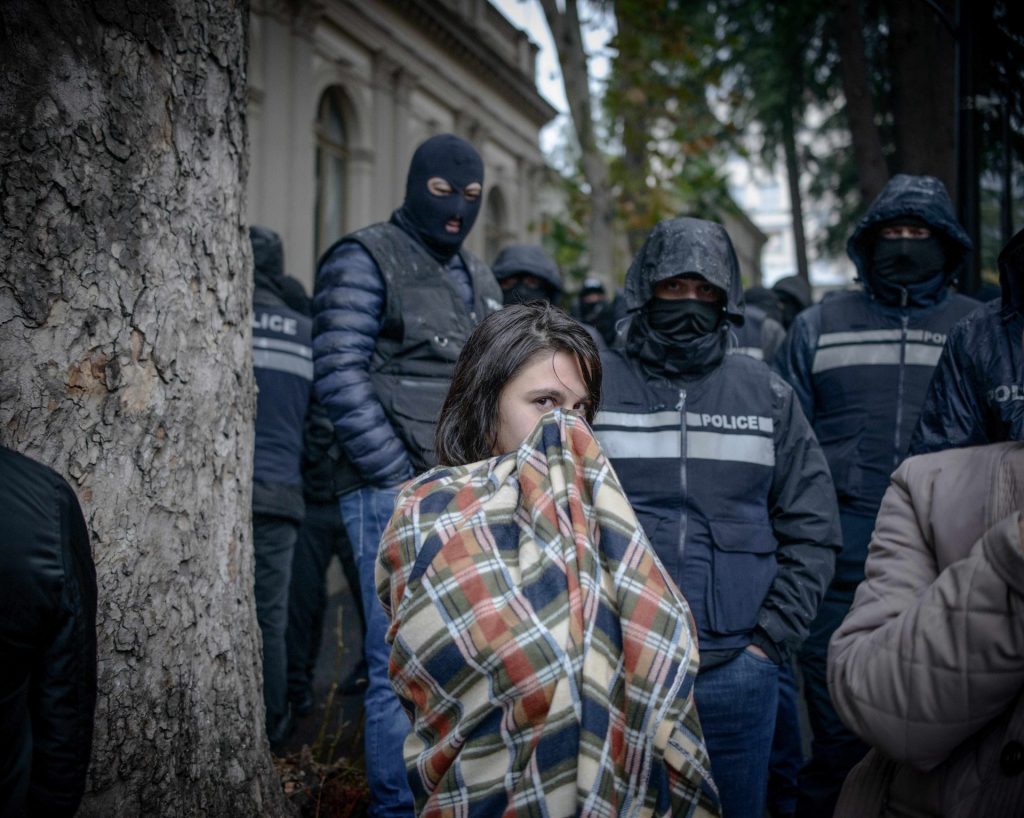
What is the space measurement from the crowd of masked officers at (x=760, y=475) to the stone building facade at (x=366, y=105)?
22.4 ft

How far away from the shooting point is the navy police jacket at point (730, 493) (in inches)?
116

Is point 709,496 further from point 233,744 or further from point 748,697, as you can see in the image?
point 233,744

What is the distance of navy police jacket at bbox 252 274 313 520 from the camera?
496 cm

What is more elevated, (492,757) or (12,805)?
(492,757)

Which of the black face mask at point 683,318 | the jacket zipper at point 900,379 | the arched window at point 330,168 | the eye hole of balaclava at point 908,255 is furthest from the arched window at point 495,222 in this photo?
the black face mask at point 683,318

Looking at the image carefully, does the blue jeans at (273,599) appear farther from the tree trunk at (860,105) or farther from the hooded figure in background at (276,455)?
the tree trunk at (860,105)

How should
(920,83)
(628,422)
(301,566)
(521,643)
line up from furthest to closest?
1. (920,83)
2. (301,566)
3. (628,422)
4. (521,643)

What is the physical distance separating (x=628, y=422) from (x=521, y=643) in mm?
1358

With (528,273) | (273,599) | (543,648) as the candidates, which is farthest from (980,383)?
(528,273)

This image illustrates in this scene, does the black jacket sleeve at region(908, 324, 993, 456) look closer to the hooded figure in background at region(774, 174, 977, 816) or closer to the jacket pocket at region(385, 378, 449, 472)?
the hooded figure in background at region(774, 174, 977, 816)

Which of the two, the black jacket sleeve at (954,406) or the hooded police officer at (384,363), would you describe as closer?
the black jacket sleeve at (954,406)

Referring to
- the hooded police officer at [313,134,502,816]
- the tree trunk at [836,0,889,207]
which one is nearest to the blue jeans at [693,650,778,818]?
the hooded police officer at [313,134,502,816]

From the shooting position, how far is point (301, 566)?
5625 mm

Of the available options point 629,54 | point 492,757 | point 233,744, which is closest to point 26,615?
point 492,757
